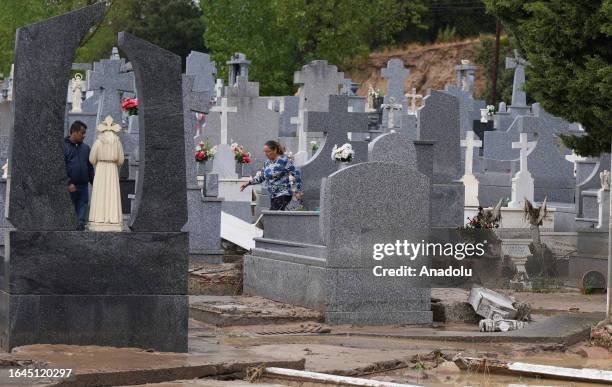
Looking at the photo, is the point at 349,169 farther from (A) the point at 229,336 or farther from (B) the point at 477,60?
(B) the point at 477,60

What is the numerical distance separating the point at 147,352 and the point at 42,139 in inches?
67.9

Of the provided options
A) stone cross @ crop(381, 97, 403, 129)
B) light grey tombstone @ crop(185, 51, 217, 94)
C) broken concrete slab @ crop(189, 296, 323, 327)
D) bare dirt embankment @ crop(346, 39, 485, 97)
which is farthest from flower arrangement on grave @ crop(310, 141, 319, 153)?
bare dirt embankment @ crop(346, 39, 485, 97)

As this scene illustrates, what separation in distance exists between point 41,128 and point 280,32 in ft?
135

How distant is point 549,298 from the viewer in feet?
50.7

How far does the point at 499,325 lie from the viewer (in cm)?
1254

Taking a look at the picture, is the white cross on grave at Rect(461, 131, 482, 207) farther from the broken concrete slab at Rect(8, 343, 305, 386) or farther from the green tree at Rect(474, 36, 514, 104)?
the green tree at Rect(474, 36, 514, 104)

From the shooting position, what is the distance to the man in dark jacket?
41.7 ft

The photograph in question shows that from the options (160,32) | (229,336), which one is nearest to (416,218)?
(229,336)

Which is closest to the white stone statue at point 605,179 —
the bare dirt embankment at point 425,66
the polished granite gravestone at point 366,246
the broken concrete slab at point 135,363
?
the polished granite gravestone at point 366,246

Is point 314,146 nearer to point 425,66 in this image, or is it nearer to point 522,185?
point 522,185

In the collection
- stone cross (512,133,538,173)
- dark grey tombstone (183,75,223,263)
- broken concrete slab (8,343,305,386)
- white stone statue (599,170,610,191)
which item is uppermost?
stone cross (512,133,538,173)

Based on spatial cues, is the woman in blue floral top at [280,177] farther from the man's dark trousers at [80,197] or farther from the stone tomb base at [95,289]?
the stone tomb base at [95,289]

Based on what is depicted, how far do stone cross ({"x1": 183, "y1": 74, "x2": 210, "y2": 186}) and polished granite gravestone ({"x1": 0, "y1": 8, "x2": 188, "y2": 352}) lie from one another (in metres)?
7.34

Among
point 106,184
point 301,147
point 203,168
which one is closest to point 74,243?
point 106,184
